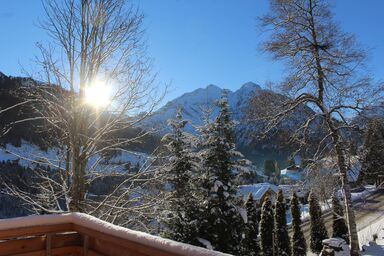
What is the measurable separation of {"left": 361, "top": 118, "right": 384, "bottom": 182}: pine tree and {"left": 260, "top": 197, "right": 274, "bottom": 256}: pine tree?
653 inches

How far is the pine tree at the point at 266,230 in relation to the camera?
23.8 meters

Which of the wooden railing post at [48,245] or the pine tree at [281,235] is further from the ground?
the wooden railing post at [48,245]

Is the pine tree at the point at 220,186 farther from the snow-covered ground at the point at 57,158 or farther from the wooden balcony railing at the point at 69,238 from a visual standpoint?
the wooden balcony railing at the point at 69,238

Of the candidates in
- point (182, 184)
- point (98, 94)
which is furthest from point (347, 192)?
point (182, 184)

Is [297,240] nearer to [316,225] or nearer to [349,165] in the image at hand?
[316,225]

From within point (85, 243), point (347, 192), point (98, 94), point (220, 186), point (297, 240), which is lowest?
point (297, 240)

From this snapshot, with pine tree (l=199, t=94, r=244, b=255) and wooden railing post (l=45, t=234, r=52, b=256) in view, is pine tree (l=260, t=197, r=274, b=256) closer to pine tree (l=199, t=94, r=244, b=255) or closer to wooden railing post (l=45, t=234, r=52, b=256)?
pine tree (l=199, t=94, r=244, b=255)

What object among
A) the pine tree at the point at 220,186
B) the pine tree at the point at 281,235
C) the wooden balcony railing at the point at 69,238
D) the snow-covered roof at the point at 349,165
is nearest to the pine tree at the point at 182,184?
the pine tree at the point at 220,186

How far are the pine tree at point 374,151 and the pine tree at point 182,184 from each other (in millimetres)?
6342

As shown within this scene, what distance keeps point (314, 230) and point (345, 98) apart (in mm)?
19698

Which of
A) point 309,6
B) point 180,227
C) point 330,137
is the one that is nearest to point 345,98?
point 330,137

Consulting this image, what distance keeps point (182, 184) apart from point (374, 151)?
24.5ft

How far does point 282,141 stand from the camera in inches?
345

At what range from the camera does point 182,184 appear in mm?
13328
